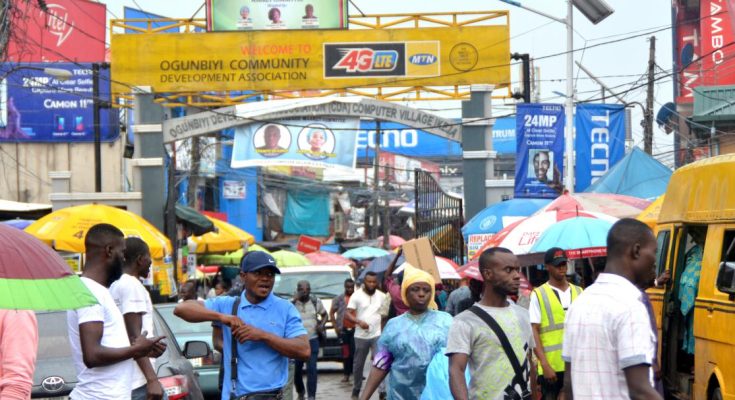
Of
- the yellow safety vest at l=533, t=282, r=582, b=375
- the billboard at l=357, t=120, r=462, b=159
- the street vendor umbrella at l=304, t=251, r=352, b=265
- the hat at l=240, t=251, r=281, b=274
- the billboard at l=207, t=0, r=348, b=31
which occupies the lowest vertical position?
the street vendor umbrella at l=304, t=251, r=352, b=265

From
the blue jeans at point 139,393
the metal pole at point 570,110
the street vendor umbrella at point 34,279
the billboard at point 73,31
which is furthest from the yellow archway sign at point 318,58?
the street vendor umbrella at point 34,279

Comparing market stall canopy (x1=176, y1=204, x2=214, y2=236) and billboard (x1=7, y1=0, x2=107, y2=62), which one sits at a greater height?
billboard (x1=7, y1=0, x2=107, y2=62)

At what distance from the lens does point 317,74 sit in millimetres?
28484

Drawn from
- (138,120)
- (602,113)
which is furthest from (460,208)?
(138,120)

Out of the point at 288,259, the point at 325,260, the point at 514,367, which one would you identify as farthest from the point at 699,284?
the point at 325,260

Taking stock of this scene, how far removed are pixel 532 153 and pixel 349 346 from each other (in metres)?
6.89

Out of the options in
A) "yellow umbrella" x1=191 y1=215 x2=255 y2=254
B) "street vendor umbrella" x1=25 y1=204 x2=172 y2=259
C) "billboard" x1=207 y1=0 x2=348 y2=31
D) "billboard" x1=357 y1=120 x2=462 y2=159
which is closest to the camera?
"street vendor umbrella" x1=25 y1=204 x2=172 y2=259

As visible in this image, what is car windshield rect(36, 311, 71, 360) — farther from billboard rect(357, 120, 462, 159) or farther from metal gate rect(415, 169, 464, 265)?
billboard rect(357, 120, 462, 159)

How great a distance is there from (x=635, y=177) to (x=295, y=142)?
8.70m

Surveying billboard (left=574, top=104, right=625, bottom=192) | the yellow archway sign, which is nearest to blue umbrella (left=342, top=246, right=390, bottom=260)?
the yellow archway sign

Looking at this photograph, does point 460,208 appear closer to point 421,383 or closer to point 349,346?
point 349,346

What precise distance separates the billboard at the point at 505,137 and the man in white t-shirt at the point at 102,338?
68922mm

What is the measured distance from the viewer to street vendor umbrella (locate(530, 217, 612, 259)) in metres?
14.2

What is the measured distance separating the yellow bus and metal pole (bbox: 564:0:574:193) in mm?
10995
